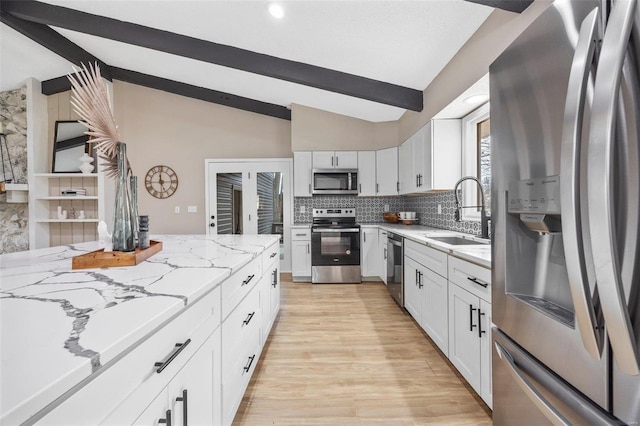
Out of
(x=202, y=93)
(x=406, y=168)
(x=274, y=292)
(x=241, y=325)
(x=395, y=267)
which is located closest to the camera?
(x=241, y=325)

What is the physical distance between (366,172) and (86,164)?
4395 millimetres

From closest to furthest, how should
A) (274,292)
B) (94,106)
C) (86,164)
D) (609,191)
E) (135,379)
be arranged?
1. (609,191)
2. (135,379)
3. (94,106)
4. (274,292)
5. (86,164)

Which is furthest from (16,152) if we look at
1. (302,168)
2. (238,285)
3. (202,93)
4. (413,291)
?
(413,291)

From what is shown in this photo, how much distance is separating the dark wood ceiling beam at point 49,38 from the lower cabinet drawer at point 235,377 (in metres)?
3.41

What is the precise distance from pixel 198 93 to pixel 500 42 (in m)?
4.50

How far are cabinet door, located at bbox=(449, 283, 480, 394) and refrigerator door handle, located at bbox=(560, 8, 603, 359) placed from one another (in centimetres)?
104

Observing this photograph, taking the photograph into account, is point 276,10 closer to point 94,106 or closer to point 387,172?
point 94,106

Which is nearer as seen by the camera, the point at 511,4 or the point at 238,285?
the point at 238,285

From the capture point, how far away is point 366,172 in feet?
14.5

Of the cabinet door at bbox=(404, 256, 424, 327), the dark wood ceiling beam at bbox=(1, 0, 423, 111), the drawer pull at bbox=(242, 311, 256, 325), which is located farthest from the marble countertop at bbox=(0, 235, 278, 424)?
the dark wood ceiling beam at bbox=(1, 0, 423, 111)

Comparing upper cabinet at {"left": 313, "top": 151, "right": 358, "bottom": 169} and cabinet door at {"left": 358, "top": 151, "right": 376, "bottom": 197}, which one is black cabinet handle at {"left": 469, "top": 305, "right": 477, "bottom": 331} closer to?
cabinet door at {"left": 358, "top": 151, "right": 376, "bottom": 197}

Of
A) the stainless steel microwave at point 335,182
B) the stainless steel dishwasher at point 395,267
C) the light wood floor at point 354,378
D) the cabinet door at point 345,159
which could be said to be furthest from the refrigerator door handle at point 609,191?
the cabinet door at point 345,159

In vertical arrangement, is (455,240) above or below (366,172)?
below

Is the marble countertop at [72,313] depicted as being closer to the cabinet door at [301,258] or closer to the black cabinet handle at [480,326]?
the black cabinet handle at [480,326]
